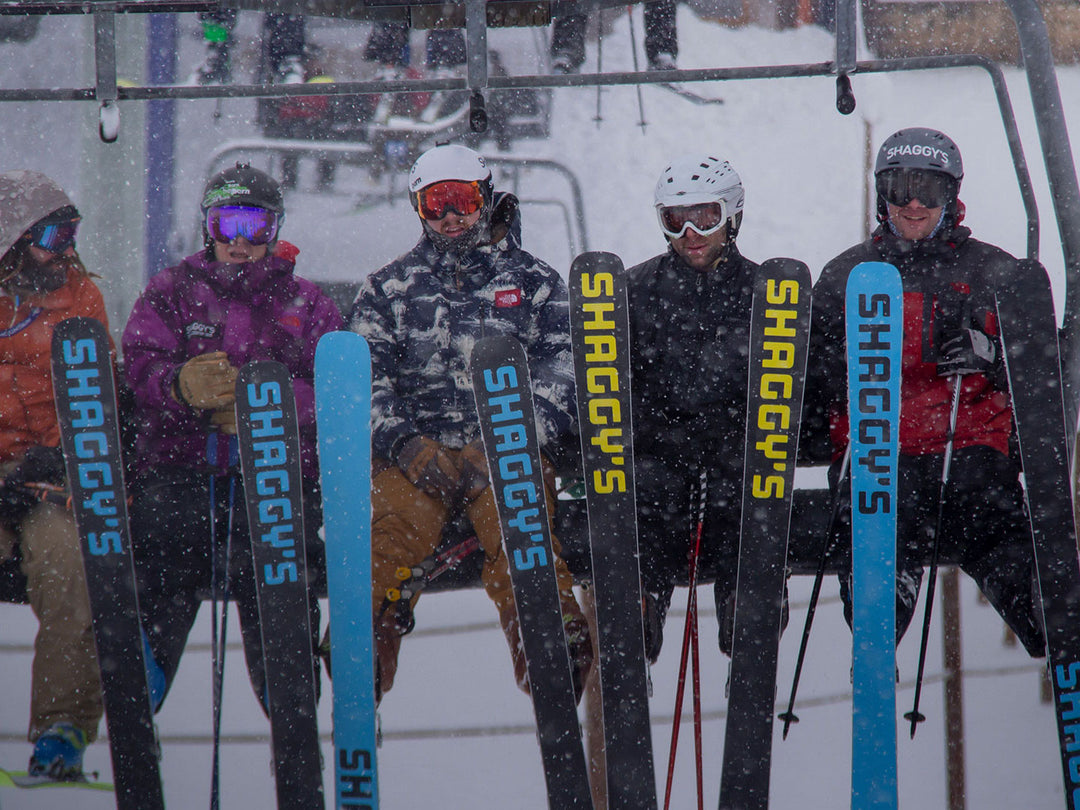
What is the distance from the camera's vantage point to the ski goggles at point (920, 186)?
2736mm

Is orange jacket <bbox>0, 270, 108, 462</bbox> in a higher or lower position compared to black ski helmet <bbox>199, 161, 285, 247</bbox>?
lower

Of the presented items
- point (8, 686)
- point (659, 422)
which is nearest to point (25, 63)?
point (8, 686)

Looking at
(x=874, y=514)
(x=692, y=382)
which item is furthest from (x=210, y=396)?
(x=874, y=514)

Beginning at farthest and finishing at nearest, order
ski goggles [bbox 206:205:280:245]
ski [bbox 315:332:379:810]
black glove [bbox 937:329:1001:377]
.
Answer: ski goggles [bbox 206:205:280:245]
black glove [bbox 937:329:1001:377]
ski [bbox 315:332:379:810]

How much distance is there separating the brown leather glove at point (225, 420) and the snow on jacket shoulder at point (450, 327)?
15.0 inches

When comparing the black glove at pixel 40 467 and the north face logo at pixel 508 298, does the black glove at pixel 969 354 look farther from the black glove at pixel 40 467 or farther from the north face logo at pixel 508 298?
the black glove at pixel 40 467

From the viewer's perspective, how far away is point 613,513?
98.8 inches

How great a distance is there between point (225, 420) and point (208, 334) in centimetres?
24

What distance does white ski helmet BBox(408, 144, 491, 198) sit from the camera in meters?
2.76

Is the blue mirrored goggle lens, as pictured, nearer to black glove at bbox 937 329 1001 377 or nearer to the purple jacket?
the purple jacket

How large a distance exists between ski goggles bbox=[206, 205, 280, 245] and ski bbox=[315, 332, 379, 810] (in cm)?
51

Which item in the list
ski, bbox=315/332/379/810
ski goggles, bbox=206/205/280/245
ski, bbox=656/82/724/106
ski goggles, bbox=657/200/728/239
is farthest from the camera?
ski, bbox=656/82/724/106

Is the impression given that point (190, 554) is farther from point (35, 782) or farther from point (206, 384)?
point (35, 782)

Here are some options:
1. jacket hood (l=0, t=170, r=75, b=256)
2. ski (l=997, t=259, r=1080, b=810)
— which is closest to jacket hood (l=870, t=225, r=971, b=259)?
ski (l=997, t=259, r=1080, b=810)
